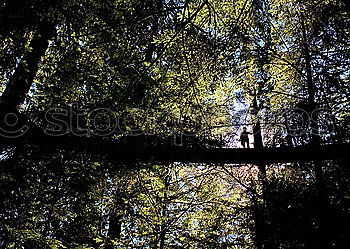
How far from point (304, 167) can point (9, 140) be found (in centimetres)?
377

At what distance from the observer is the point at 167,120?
13.7ft

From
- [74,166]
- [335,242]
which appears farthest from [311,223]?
[74,166]

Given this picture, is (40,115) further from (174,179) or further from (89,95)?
(174,179)

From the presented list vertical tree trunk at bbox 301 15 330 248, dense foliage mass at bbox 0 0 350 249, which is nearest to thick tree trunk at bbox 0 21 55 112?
dense foliage mass at bbox 0 0 350 249

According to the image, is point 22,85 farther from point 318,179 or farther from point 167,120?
point 318,179

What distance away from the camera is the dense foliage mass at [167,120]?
113 inches

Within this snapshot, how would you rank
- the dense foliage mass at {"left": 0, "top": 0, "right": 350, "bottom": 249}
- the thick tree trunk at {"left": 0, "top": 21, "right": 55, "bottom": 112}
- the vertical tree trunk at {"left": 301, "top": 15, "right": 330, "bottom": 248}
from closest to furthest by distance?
the vertical tree trunk at {"left": 301, "top": 15, "right": 330, "bottom": 248}, the dense foliage mass at {"left": 0, "top": 0, "right": 350, "bottom": 249}, the thick tree trunk at {"left": 0, "top": 21, "right": 55, "bottom": 112}

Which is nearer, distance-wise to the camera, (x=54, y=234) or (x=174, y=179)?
(x=54, y=234)

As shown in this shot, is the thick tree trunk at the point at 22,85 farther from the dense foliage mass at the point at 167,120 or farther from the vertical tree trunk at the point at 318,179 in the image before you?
the vertical tree trunk at the point at 318,179

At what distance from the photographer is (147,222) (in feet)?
13.0

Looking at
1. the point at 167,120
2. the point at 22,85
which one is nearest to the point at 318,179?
the point at 167,120

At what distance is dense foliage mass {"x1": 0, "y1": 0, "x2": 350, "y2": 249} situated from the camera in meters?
2.87

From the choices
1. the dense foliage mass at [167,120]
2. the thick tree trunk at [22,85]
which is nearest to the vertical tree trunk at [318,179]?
the dense foliage mass at [167,120]

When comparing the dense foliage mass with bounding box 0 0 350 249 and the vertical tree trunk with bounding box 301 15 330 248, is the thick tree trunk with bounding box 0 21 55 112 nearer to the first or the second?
the dense foliage mass with bounding box 0 0 350 249
